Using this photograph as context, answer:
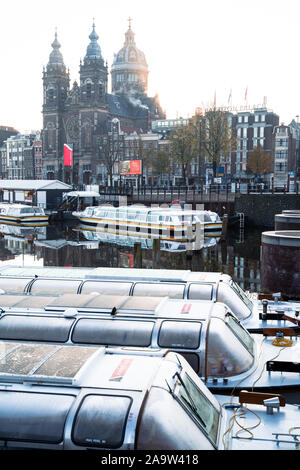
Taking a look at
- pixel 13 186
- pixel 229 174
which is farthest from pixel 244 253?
pixel 229 174

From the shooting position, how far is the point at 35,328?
30.0 ft

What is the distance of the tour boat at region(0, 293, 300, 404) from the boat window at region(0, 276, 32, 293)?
9.27ft

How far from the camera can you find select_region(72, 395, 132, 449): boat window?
17.7ft

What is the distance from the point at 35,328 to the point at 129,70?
404 feet

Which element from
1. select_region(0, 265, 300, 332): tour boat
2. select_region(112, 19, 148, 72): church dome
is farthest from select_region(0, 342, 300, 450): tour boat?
select_region(112, 19, 148, 72): church dome

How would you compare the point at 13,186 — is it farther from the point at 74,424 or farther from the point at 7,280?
the point at 74,424

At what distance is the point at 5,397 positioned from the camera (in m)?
5.92

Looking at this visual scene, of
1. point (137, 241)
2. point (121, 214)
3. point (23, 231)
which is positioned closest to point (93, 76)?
point (23, 231)

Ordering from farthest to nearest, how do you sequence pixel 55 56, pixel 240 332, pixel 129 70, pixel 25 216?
1. pixel 129 70
2. pixel 55 56
3. pixel 25 216
4. pixel 240 332

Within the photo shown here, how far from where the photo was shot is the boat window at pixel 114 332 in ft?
29.1

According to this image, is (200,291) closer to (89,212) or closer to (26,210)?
(89,212)

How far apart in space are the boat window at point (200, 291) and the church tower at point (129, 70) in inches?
4560

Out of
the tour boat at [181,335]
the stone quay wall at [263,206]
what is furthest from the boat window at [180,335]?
the stone quay wall at [263,206]

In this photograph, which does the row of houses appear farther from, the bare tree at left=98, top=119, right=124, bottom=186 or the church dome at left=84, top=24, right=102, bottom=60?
the church dome at left=84, top=24, right=102, bottom=60
